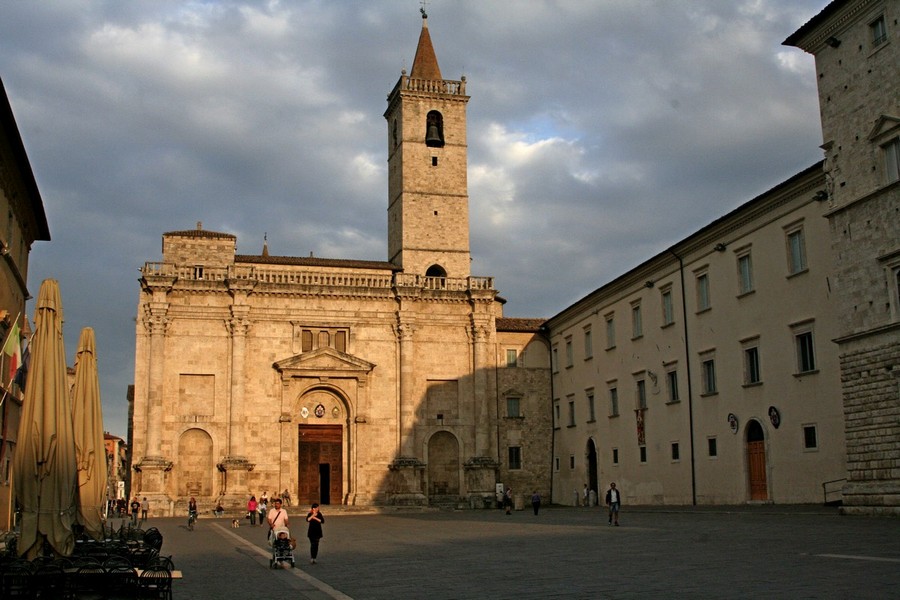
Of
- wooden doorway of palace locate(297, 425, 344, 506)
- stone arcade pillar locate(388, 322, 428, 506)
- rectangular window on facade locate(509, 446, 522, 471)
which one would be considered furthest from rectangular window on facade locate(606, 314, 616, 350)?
wooden doorway of palace locate(297, 425, 344, 506)

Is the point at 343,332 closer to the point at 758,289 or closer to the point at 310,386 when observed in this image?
the point at 310,386

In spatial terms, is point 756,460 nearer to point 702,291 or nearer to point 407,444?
point 702,291

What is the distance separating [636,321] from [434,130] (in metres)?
21.2

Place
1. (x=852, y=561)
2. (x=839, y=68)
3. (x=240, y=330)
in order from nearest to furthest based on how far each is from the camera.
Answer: (x=852, y=561) < (x=839, y=68) < (x=240, y=330)

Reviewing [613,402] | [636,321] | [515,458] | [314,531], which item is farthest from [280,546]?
[515,458]

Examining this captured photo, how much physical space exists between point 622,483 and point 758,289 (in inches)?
566

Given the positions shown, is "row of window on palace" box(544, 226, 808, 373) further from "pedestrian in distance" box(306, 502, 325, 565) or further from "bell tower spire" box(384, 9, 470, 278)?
"pedestrian in distance" box(306, 502, 325, 565)

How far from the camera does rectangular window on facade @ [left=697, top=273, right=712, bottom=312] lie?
37469mm


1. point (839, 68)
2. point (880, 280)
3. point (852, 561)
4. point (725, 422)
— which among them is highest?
point (839, 68)

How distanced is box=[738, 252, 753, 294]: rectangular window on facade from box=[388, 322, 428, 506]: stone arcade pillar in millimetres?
21337

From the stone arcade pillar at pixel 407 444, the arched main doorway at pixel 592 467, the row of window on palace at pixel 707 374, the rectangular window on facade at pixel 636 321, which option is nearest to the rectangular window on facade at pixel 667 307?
the row of window on palace at pixel 707 374

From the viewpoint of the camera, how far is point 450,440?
51.4 metres

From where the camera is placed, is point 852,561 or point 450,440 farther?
point 450,440

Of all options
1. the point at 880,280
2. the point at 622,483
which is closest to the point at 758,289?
the point at 880,280
